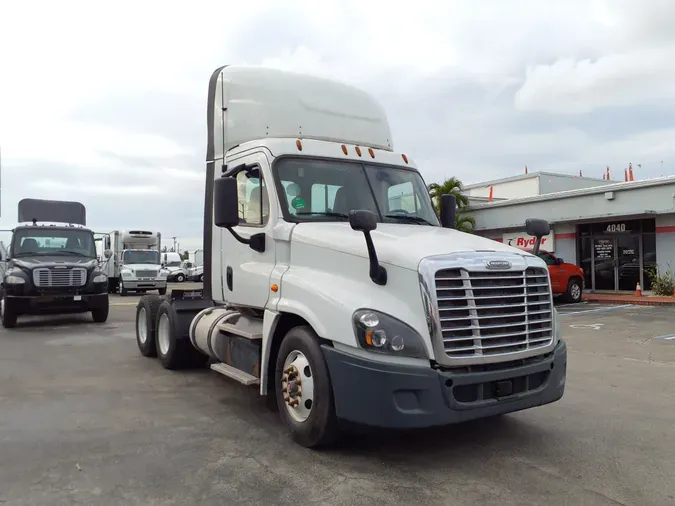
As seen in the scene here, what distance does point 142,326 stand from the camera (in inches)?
349

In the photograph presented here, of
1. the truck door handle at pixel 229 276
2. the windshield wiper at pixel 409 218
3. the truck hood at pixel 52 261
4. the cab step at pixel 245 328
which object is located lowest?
the cab step at pixel 245 328

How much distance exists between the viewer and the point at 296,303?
4605 millimetres

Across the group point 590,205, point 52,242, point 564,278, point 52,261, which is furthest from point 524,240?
point 52,261

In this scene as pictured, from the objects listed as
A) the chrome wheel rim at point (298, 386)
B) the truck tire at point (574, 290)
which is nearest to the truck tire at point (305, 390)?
the chrome wheel rim at point (298, 386)

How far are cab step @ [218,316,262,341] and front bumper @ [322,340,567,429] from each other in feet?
4.13

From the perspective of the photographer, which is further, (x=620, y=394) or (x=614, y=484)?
(x=620, y=394)

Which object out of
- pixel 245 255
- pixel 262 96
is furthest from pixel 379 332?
pixel 262 96

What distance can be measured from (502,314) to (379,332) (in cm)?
100

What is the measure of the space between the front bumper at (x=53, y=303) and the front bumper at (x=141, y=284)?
1226 cm

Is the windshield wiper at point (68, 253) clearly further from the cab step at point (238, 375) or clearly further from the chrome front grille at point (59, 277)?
the cab step at point (238, 375)

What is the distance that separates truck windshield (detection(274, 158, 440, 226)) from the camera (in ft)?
17.2

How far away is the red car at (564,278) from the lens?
17688 mm

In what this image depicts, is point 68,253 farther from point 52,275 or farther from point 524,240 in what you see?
point 524,240

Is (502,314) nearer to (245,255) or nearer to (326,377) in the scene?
(326,377)
